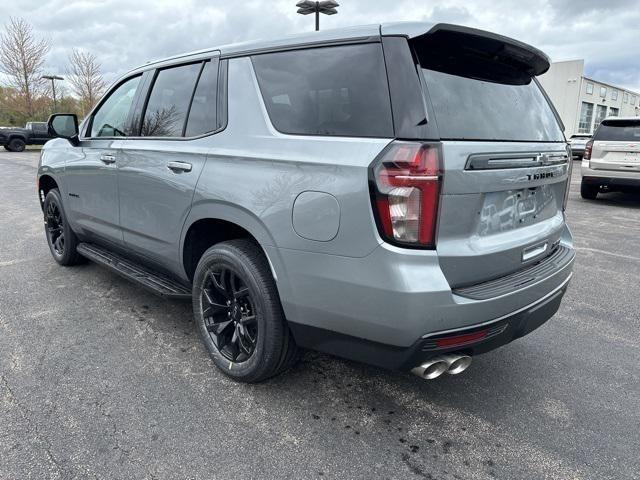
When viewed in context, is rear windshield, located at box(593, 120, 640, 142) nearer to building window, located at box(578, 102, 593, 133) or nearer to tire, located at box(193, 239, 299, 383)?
tire, located at box(193, 239, 299, 383)

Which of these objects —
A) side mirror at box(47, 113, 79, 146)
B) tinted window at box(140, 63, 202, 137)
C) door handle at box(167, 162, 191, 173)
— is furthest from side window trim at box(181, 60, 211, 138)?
side mirror at box(47, 113, 79, 146)

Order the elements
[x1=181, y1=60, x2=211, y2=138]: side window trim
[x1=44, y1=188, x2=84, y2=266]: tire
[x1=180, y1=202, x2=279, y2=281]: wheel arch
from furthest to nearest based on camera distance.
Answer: [x1=44, y1=188, x2=84, y2=266]: tire
[x1=181, y1=60, x2=211, y2=138]: side window trim
[x1=180, y1=202, x2=279, y2=281]: wheel arch

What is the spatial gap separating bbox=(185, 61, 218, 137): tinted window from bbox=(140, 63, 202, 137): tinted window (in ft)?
0.27

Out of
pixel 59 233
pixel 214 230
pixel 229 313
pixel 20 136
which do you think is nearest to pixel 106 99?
pixel 59 233

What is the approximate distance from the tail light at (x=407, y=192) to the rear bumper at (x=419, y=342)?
43 cm

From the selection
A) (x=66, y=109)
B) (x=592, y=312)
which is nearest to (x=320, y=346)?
(x=592, y=312)

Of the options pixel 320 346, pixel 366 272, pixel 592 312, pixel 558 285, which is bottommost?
pixel 592 312

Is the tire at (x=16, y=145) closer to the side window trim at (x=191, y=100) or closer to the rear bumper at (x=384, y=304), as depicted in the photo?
the side window trim at (x=191, y=100)

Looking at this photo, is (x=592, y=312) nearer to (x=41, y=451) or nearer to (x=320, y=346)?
(x=320, y=346)

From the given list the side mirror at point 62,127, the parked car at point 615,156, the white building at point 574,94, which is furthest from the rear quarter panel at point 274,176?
the white building at point 574,94

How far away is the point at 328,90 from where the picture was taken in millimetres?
2219

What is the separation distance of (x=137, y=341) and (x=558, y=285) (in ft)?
8.65

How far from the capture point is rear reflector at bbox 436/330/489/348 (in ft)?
6.52

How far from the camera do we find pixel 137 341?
3215 mm
